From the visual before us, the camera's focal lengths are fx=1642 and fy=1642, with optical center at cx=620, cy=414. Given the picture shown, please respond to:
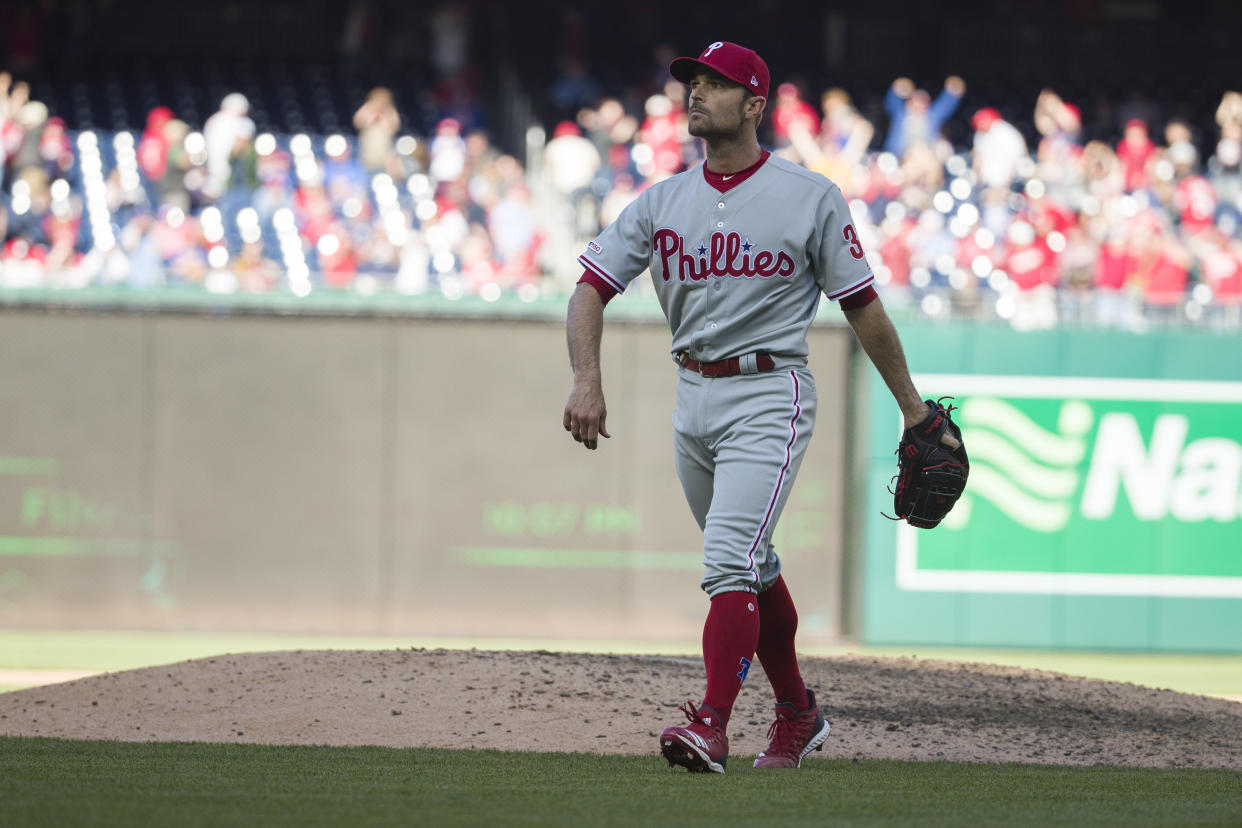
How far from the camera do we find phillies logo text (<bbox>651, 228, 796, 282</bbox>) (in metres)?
4.45

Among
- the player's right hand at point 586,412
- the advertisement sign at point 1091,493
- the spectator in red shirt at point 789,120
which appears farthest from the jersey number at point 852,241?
the spectator in red shirt at point 789,120

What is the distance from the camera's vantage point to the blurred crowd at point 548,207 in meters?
11.5

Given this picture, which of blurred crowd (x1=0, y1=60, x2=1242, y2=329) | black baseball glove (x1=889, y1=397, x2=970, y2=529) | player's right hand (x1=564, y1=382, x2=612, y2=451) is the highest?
blurred crowd (x1=0, y1=60, x2=1242, y2=329)

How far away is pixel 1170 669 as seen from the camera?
10688mm

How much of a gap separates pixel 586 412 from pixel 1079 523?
25.5 ft

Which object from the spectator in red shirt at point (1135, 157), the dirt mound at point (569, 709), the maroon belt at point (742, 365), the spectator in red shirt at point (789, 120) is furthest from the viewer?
the spectator in red shirt at point (789, 120)

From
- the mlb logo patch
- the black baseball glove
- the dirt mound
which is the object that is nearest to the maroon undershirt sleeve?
the black baseball glove

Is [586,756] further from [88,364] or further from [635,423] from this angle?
[88,364]

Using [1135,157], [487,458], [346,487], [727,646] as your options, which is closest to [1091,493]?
[1135,157]

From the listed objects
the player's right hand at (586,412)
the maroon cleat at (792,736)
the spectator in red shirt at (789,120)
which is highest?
the spectator in red shirt at (789,120)

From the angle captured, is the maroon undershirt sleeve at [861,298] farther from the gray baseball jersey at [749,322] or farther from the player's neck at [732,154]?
the player's neck at [732,154]

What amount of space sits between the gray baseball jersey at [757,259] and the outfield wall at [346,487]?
22.1 ft

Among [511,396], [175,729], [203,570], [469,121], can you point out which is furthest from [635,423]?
[175,729]

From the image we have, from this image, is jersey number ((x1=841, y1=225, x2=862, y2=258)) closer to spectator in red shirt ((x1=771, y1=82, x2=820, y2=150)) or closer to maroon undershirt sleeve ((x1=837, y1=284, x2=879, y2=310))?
maroon undershirt sleeve ((x1=837, y1=284, x2=879, y2=310))
